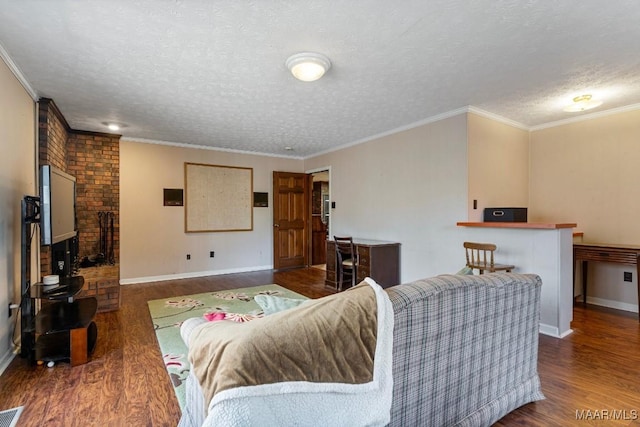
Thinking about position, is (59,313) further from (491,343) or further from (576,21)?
(576,21)

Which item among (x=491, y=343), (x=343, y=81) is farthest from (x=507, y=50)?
(x=491, y=343)

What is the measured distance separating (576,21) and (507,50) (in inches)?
17.3

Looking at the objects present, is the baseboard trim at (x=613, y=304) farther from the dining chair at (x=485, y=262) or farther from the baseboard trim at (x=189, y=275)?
the baseboard trim at (x=189, y=275)

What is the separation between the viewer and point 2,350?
238 cm

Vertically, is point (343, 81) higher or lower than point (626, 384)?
higher

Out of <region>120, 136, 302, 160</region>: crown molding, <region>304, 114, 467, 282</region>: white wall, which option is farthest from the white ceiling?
<region>120, 136, 302, 160</region>: crown molding

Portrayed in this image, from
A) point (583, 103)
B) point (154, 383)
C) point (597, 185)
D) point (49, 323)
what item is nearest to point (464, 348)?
point (154, 383)

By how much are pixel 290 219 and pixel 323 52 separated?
14.8ft

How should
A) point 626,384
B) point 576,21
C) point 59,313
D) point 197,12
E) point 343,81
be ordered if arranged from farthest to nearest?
point 343,81 → point 59,313 → point 626,384 → point 576,21 → point 197,12

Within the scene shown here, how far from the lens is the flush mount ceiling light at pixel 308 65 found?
2.45 metres

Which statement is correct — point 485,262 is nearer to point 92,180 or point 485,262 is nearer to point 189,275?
point 189,275

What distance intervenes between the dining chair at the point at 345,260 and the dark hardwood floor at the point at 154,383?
7.82 feet

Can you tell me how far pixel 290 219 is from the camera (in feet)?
21.8

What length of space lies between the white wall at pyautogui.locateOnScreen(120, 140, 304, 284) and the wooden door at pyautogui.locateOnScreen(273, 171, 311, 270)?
0.41m
